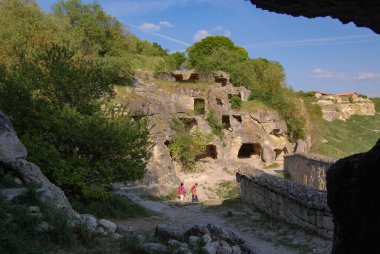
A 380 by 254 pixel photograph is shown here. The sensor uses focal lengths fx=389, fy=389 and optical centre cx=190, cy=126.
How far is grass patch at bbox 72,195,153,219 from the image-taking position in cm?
1202

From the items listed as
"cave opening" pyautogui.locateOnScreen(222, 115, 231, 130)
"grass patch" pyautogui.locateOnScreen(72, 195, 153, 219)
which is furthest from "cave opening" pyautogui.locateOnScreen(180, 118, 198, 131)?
"grass patch" pyautogui.locateOnScreen(72, 195, 153, 219)

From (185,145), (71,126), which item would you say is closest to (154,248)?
(71,126)

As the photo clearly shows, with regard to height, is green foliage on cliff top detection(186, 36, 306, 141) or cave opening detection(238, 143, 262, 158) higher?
green foliage on cliff top detection(186, 36, 306, 141)

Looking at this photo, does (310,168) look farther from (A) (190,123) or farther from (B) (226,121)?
(B) (226,121)

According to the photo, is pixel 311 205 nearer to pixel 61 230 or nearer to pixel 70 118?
pixel 61 230

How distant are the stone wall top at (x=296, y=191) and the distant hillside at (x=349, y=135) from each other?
2385 cm

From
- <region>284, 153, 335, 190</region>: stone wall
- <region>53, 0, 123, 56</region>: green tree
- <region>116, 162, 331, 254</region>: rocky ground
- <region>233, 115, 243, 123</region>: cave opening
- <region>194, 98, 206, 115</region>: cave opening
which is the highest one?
→ <region>53, 0, 123, 56</region>: green tree

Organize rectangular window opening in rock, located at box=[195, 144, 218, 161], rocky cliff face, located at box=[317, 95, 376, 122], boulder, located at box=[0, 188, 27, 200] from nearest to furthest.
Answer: boulder, located at box=[0, 188, 27, 200] < rectangular window opening in rock, located at box=[195, 144, 218, 161] < rocky cliff face, located at box=[317, 95, 376, 122]

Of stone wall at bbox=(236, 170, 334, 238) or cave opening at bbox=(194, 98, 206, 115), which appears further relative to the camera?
cave opening at bbox=(194, 98, 206, 115)

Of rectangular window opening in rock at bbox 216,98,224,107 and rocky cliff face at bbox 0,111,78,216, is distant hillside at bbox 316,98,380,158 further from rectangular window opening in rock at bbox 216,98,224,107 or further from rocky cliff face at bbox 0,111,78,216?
rocky cliff face at bbox 0,111,78,216

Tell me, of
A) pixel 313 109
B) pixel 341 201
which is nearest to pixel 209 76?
pixel 313 109

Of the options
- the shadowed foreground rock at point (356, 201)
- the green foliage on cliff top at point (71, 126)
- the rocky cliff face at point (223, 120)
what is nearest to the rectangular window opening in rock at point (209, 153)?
the rocky cliff face at point (223, 120)

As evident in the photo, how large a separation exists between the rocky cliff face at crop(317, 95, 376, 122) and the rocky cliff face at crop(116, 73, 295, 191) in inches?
689

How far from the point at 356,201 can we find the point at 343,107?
2164 inches
